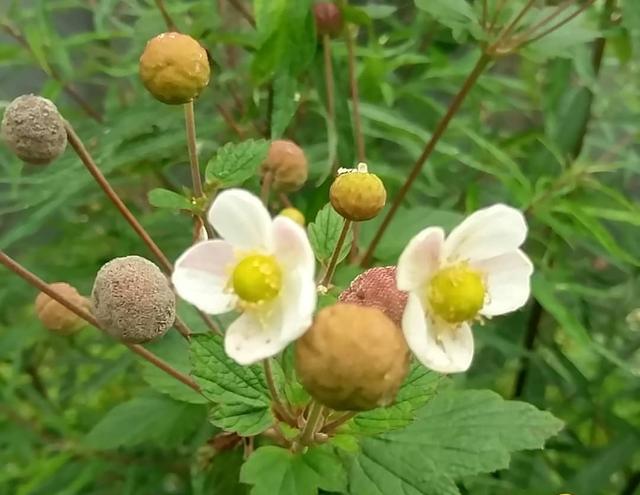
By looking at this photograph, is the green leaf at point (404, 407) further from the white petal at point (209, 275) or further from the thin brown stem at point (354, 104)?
the thin brown stem at point (354, 104)

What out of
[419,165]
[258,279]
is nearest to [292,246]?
[258,279]

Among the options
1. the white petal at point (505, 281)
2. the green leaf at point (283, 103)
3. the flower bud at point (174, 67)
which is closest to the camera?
the white petal at point (505, 281)

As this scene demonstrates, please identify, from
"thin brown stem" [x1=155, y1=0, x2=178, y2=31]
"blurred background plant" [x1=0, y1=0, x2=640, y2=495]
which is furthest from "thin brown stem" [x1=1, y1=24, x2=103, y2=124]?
"thin brown stem" [x1=155, y1=0, x2=178, y2=31]

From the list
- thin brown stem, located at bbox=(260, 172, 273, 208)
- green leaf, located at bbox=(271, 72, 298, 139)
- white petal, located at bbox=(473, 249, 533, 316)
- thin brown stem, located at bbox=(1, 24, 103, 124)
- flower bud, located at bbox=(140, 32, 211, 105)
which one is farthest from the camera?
thin brown stem, located at bbox=(1, 24, 103, 124)

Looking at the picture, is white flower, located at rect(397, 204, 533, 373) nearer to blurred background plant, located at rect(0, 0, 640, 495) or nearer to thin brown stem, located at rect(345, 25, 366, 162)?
blurred background plant, located at rect(0, 0, 640, 495)

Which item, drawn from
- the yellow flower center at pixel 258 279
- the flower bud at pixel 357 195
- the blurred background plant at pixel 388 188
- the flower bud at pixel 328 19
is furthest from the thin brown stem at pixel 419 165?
the yellow flower center at pixel 258 279

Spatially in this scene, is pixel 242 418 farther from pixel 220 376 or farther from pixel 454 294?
pixel 454 294

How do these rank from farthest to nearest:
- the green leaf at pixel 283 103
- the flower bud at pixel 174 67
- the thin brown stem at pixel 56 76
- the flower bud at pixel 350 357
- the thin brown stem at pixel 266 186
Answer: the thin brown stem at pixel 56 76 → the green leaf at pixel 283 103 → the thin brown stem at pixel 266 186 → the flower bud at pixel 174 67 → the flower bud at pixel 350 357
